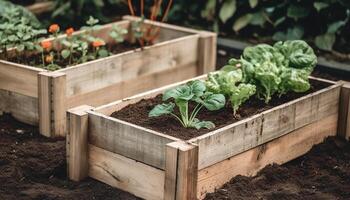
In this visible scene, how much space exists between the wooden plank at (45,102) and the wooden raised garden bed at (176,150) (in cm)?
58

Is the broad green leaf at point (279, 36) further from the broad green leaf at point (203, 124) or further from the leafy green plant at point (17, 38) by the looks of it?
the broad green leaf at point (203, 124)

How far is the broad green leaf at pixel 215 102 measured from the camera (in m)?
4.29

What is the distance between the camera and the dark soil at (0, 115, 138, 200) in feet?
13.8

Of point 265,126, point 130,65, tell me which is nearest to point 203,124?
point 265,126

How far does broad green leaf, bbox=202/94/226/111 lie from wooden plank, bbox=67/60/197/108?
1130 mm

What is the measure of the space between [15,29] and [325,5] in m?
2.53

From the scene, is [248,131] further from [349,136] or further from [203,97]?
[349,136]

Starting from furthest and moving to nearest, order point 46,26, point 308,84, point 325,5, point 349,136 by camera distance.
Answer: point 46,26
point 325,5
point 349,136
point 308,84

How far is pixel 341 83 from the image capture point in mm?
5074

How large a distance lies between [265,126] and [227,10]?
115 inches

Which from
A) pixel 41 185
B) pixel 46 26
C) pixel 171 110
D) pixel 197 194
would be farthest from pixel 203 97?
pixel 46 26

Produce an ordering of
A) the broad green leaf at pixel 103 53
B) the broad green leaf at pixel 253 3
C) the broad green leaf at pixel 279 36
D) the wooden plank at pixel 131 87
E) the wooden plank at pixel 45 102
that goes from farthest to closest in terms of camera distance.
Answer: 1. the broad green leaf at pixel 253 3
2. the broad green leaf at pixel 279 36
3. the broad green leaf at pixel 103 53
4. the wooden plank at pixel 131 87
5. the wooden plank at pixel 45 102

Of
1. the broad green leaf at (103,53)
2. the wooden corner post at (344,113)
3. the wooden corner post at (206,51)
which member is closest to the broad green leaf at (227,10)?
the wooden corner post at (206,51)

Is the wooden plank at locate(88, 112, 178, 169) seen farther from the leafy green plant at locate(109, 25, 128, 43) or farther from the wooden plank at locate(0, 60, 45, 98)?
the leafy green plant at locate(109, 25, 128, 43)
